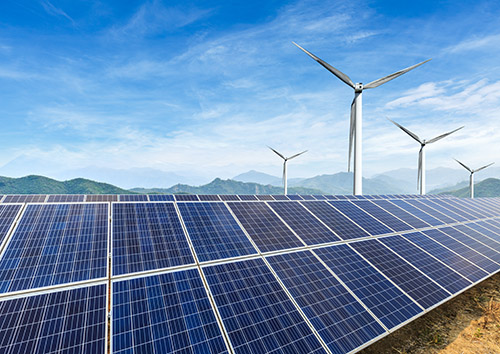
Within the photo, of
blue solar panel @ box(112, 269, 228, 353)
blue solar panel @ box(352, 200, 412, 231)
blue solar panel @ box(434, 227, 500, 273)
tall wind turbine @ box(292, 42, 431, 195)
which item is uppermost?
tall wind turbine @ box(292, 42, 431, 195)

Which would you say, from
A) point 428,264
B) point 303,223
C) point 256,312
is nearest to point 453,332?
point 428,264

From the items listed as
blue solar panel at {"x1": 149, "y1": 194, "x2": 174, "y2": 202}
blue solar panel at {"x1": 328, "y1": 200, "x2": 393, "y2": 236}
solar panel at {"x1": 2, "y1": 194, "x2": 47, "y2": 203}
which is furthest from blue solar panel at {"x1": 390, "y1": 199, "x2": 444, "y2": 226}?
solar panel at {"x1": 2, "y1": 194, "x2": 47, "y2": 203}

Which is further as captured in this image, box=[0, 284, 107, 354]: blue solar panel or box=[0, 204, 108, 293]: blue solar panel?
box=[0, 204, 108, 293]: blue solar panel

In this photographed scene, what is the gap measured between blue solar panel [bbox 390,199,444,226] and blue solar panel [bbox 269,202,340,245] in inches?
503

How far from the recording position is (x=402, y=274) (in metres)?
12.6

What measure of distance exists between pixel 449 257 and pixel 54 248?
22.4 meters

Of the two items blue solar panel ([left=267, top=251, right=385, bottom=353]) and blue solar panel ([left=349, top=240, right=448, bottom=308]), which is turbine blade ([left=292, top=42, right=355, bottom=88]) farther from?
blue solar panel ([left=267, top=251, right=385, bottom=353])

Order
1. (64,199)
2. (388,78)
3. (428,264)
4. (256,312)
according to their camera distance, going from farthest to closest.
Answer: (388,78), (428,264), (64,199), (256,312)

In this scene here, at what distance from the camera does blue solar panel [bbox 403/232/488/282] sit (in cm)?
1412

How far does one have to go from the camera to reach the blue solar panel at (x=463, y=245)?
51.0ft

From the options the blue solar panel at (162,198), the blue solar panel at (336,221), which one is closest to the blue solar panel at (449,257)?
the blue solar panel at (336,221)

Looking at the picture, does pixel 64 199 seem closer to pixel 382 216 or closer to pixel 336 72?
pixel 382 216

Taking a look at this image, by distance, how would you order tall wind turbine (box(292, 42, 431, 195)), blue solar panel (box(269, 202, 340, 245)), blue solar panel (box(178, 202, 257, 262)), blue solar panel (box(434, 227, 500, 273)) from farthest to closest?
tall wind turbine (box(292, 42, 431, 195))
blue solar panel (box(434, 227, 500, 273))
blue solar panel (box(269, 202, 340, 245))
blue solar panel (box(178, 202, 257, 262))

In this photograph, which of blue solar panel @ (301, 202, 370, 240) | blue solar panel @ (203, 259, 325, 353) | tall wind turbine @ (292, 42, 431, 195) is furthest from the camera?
tall wind turbine @ (292, 42, 431, 195)
